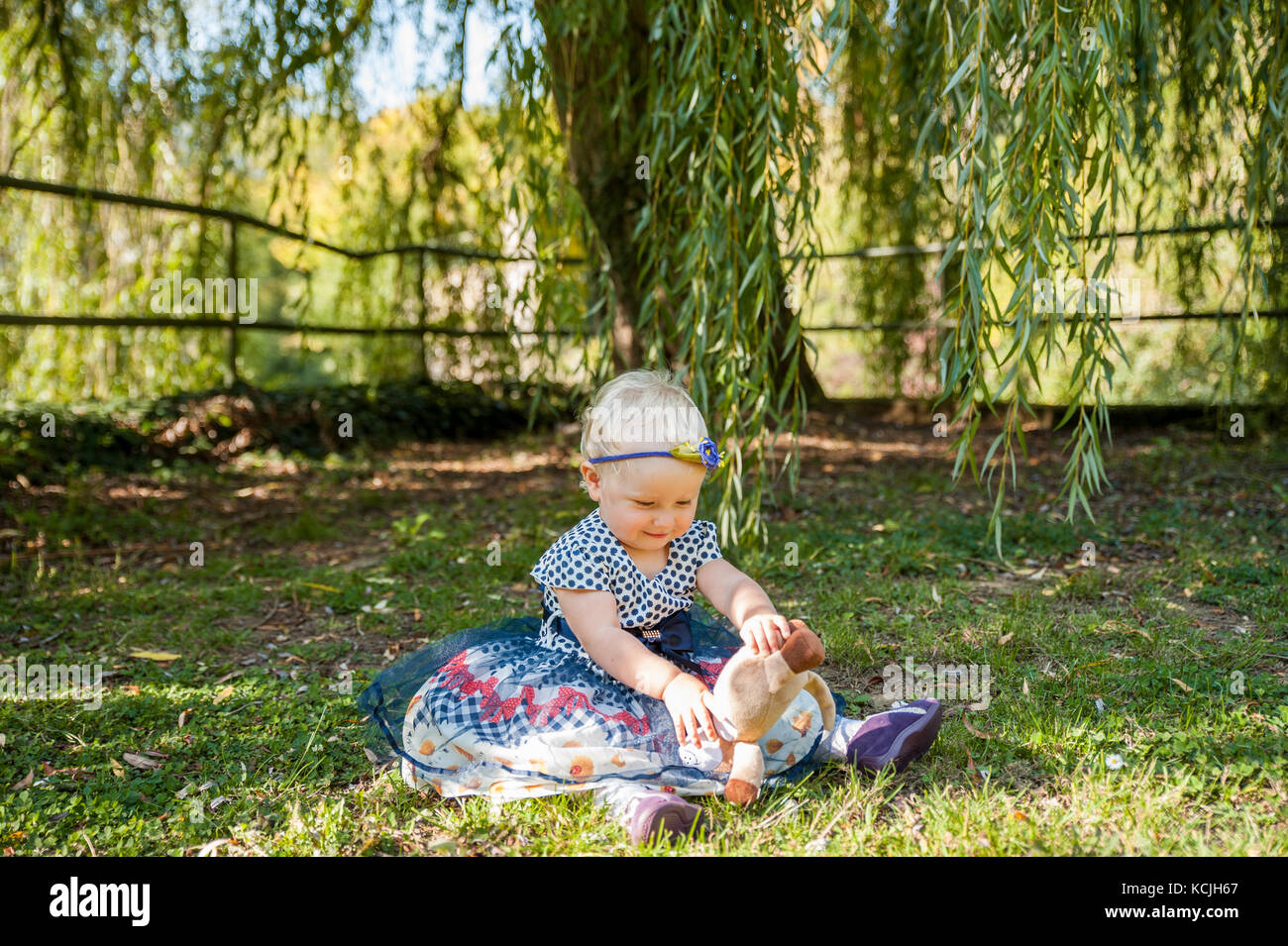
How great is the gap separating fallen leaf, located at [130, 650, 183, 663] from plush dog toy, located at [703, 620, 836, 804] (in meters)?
1.73

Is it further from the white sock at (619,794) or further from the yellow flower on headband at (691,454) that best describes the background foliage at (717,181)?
the white sock at (619,794)

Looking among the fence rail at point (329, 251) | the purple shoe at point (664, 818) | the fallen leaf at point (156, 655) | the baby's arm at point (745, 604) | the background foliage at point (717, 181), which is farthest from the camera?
the fence rail at point (329, 251)

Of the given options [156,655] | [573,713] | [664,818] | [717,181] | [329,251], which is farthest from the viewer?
[329,251]

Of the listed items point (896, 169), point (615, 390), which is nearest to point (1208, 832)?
point (615, 390)

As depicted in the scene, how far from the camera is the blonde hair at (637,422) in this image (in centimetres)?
187

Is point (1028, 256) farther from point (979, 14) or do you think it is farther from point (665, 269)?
point (665, 269)

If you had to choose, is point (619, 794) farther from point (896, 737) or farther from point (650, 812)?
point (896, 737)

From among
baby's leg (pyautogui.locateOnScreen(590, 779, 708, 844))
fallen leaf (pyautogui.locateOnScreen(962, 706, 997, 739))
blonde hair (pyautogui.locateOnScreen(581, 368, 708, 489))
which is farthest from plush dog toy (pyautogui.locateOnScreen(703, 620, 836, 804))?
fallen leaf (pyautogui.locateOnScreen(962, 706, 997, 739))

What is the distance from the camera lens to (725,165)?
9.18 ft

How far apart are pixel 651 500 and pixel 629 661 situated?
0.99 ft

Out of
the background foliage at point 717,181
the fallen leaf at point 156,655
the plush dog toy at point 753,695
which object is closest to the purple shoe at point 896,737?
the plush dog toy at point 753,695

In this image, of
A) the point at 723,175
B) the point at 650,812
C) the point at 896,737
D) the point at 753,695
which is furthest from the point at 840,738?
the point at 723,175

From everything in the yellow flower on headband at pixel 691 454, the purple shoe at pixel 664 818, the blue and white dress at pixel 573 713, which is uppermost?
the yellow flower on headband at pixel 691 454

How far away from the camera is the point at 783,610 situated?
9.75ft
